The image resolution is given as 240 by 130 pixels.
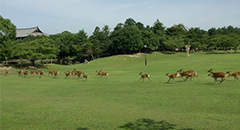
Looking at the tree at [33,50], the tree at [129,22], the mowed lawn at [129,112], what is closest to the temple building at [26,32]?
the tree at [33,50]

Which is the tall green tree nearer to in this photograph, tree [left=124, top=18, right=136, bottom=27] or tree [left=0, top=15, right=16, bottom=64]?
tree [left=124, top=18, right=136, bottom=27]

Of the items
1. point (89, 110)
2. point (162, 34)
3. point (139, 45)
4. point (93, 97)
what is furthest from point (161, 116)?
point (162, 34)

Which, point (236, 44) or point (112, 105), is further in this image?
point (236, 44)

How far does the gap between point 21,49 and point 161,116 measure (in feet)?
146

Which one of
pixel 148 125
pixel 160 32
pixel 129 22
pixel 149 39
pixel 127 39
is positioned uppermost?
pixel 129 22

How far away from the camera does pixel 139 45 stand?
74.8m

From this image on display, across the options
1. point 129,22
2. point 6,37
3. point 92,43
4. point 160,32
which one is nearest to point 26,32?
point 92,43

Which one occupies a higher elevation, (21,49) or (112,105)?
(21,49)

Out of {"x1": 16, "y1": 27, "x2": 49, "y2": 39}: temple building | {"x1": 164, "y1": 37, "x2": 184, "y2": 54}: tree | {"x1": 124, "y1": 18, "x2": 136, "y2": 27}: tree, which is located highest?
{"x1": 124, "y1": 18, "x2": 136, "y2": 27}: tree

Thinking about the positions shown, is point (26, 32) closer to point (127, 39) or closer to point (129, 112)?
point (127, 39)

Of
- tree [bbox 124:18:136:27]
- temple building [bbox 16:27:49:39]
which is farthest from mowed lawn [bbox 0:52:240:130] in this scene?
tree [bbox 124:18:136:27]

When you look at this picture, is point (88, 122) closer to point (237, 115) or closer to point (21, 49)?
point (237, 115)

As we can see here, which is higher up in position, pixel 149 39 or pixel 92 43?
pixel 149 39

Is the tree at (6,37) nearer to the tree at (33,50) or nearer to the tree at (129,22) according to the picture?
the tree at (33,50)
